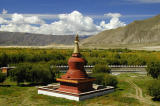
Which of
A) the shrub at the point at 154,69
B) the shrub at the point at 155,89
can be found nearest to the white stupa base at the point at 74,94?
the shrub at the point at 155,89

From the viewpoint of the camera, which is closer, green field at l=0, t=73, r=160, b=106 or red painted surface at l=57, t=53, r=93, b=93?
green field at l=0, t=73, r=160, b=106

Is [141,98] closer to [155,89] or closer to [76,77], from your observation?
[155,89]

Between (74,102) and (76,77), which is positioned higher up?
(76,77)

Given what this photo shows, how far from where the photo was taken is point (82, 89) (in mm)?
24984

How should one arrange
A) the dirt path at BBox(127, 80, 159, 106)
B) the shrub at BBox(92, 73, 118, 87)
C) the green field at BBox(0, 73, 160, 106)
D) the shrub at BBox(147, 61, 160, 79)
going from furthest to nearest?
1. the shrub at BBox(147, 61, 160, 79)
2. the shrub at BBox(92, 73, 118, 87)
3. the dirt path at BBox(127, 80, 159, 106)
4. the green field at BBox(0, 73, 160, 106)

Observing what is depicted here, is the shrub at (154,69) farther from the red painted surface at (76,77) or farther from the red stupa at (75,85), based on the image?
the red painted surface at (76,77)

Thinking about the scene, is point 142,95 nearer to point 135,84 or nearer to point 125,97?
point 125,97

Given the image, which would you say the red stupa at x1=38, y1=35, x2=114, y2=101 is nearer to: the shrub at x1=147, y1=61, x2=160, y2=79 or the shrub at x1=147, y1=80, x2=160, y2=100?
the shrub at x1=147, y1=80, x2=160, y2=100

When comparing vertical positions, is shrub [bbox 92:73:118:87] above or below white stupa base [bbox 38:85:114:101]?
above

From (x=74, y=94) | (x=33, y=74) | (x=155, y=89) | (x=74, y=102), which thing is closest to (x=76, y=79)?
(x=74, y=94)

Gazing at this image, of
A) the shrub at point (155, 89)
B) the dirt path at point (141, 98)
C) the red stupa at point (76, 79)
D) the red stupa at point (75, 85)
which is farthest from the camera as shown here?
the red stupa at point (76, 79)

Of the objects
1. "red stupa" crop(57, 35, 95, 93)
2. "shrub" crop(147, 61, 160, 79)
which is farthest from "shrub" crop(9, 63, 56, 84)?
"shrub" crop(147, 61, 160, 79)

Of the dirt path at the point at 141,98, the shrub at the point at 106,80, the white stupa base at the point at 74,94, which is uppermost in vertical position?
the shrub at the point at 106,80

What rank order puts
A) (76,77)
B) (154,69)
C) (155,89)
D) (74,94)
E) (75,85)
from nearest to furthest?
(74,94) < (155,89) < (75,85) < (76,77) < (154,69)
